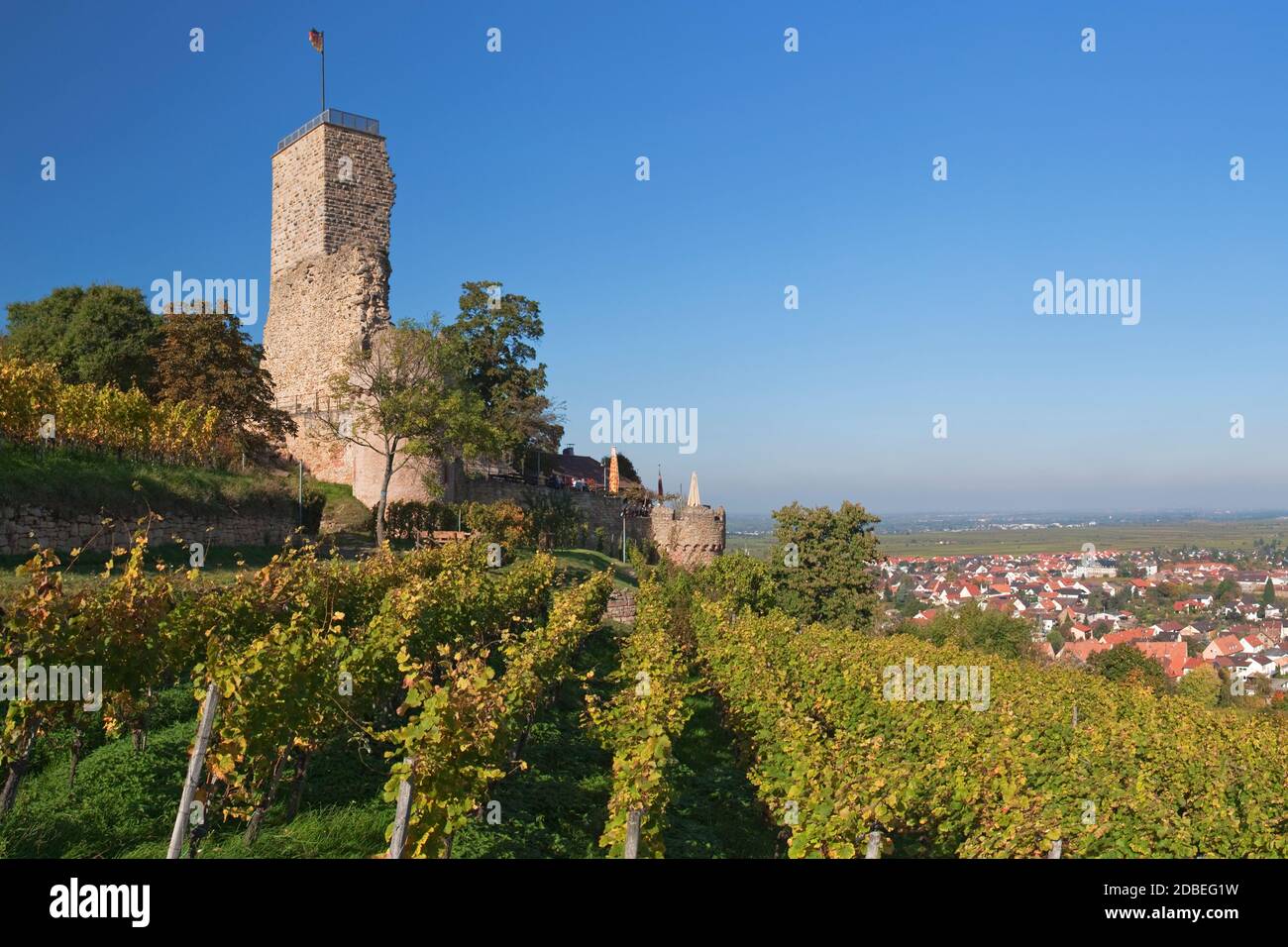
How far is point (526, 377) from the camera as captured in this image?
3416 cm

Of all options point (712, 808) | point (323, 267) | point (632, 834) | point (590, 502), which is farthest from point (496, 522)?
point (632, 834)

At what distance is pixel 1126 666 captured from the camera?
1318 inches

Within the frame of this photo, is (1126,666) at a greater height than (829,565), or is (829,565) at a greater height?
(829,565)

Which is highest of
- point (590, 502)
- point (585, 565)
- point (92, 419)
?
point (92, 419)

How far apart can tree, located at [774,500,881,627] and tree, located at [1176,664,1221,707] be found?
11124 millimetres

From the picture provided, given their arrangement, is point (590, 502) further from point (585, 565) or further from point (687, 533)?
point (585, 565)

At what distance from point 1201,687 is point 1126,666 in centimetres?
293

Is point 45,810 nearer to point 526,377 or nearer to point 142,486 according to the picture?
point 142,486

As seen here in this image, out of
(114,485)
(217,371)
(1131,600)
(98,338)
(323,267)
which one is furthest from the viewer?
(1131,600)

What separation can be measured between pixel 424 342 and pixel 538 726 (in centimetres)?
1527

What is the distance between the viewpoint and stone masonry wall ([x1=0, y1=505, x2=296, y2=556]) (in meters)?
13.5

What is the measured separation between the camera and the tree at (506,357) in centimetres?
3366

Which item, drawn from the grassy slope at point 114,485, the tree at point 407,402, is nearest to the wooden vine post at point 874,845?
the grassy slope at point 114,485
